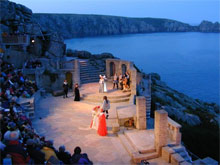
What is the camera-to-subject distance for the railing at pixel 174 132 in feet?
34.3

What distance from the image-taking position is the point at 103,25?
133625 millimetres

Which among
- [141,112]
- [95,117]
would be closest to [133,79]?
[141,112]

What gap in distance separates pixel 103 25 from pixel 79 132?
4955 inches

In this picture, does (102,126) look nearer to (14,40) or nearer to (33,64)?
(33,64)

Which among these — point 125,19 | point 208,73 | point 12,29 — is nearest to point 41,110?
point 12,29

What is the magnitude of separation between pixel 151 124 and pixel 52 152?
12.8m

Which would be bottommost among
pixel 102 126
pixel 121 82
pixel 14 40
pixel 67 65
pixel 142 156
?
pixel 142 156

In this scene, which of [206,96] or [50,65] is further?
[206,96]

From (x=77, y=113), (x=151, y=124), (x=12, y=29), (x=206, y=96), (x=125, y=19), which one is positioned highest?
(x=125, y=19)

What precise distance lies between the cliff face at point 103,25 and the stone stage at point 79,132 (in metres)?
65.6

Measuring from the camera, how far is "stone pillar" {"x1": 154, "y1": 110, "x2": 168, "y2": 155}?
389 inches

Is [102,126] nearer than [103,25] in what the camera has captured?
Yes

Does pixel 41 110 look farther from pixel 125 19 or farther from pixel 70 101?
pixel 125 19

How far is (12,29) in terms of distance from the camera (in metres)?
A: 29.3
